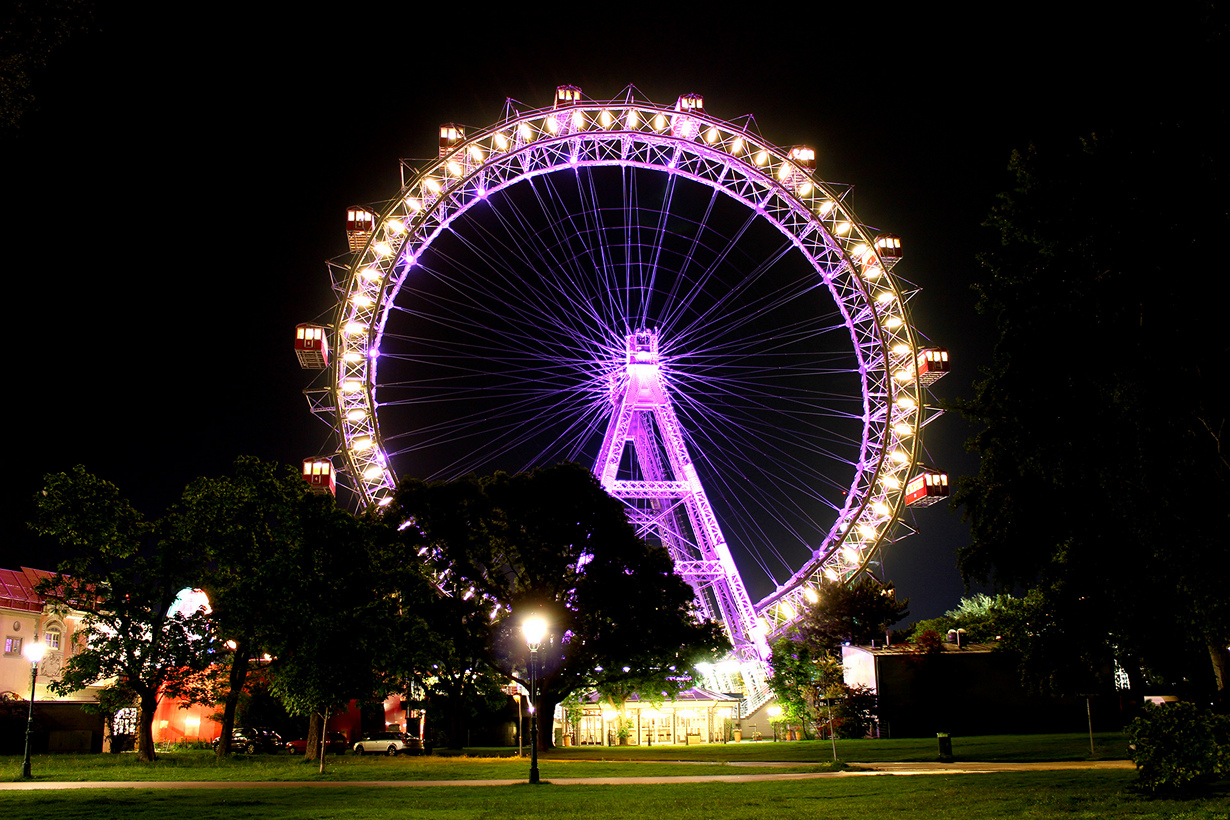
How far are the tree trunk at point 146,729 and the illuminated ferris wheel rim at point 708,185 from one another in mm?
10800

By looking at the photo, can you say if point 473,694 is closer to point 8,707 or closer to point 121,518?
point 121,518

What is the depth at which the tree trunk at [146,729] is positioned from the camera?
2838 centimetres

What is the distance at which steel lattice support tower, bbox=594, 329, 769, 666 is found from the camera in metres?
36.8

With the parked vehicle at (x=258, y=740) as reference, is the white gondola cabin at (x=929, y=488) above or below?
above

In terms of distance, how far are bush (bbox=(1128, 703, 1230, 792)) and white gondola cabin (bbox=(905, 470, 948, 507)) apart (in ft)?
76.7

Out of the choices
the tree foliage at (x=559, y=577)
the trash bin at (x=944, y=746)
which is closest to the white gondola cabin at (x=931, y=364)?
the tree foliage at (x=559, y=577)

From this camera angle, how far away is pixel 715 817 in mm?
13062

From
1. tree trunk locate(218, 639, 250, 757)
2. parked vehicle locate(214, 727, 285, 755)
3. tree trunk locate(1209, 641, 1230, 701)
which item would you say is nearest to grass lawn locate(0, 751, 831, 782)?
tree trunk locate(218, 639, 250, 757)

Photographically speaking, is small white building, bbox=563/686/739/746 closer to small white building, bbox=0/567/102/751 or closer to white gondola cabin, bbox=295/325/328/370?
white gondola cabin, bbox=295/325/328/370

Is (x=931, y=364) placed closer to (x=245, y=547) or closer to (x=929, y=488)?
(x=929, y=488)

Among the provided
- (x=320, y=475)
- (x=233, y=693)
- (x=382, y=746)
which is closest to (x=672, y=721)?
(x=382, y=746)

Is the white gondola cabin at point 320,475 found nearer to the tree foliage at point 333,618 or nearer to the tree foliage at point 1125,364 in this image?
the tree foliage at point 333,618

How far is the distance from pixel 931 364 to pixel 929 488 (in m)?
5.52

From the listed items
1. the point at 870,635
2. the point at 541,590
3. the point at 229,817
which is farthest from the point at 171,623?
the point at 870,635
